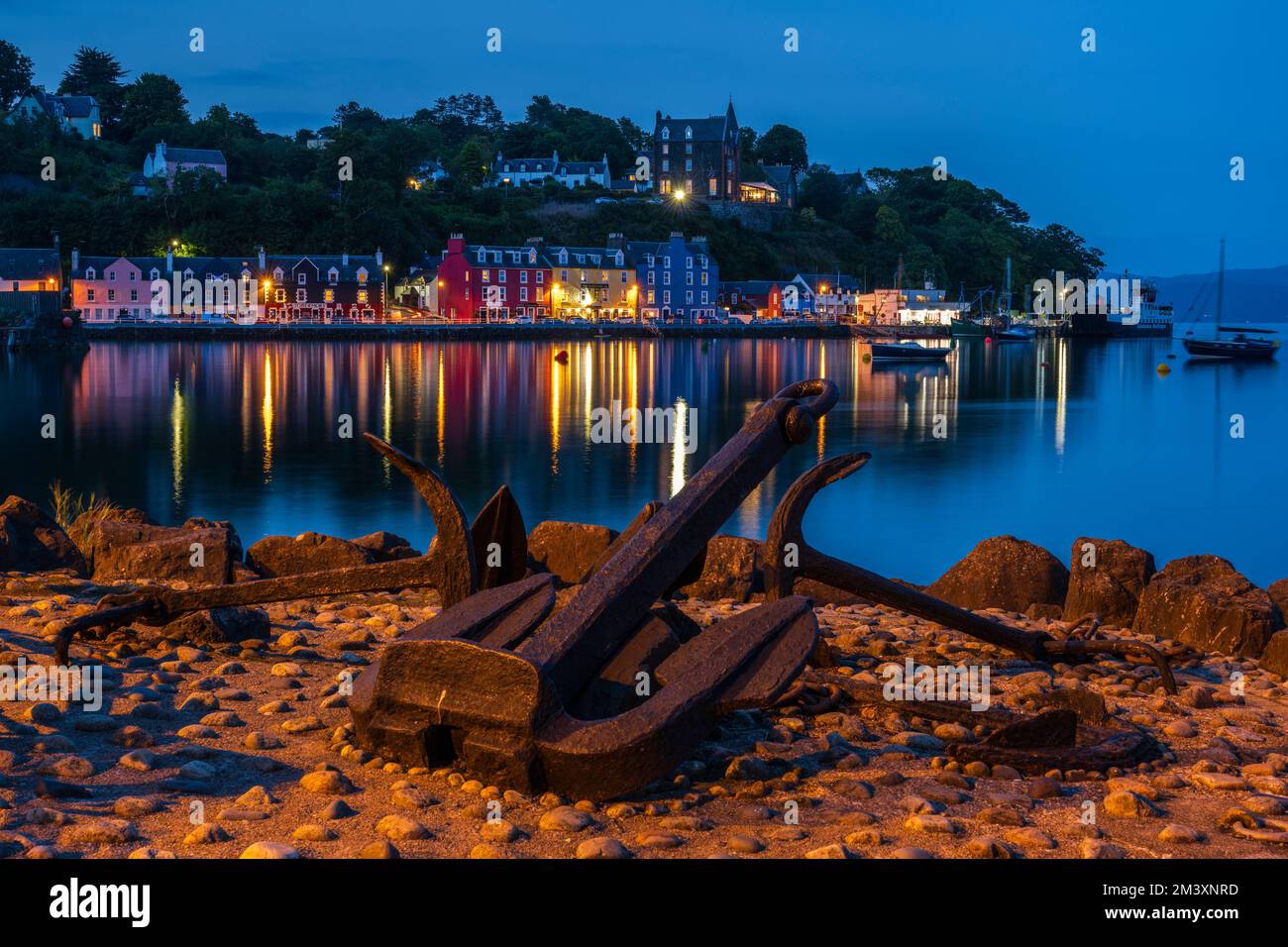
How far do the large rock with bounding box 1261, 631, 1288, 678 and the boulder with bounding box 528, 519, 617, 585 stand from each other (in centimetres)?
532

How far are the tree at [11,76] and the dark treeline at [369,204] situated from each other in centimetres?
25

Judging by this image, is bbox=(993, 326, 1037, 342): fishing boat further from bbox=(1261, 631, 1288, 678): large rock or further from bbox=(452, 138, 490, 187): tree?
bbox=(1261, 631, 1288, 678): large rock

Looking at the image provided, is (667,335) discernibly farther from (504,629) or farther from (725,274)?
(504,629)

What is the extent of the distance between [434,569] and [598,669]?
142 centimetres

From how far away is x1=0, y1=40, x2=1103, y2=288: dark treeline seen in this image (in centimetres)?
12612

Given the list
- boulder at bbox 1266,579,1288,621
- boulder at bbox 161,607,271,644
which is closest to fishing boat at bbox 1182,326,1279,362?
boulder at bbox 1266,579,1288,621

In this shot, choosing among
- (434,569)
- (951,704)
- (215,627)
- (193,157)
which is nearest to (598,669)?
(434,569)

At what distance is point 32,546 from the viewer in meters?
12.1

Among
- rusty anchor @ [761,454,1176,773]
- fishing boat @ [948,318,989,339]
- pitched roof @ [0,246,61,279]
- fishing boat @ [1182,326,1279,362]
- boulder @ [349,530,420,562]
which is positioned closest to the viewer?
rusty anchor @ [761,454,1176,773]

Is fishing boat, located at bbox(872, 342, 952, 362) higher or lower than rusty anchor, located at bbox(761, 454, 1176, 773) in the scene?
higher

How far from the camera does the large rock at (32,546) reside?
11867mm

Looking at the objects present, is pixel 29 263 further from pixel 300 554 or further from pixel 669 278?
pixel 300 554
